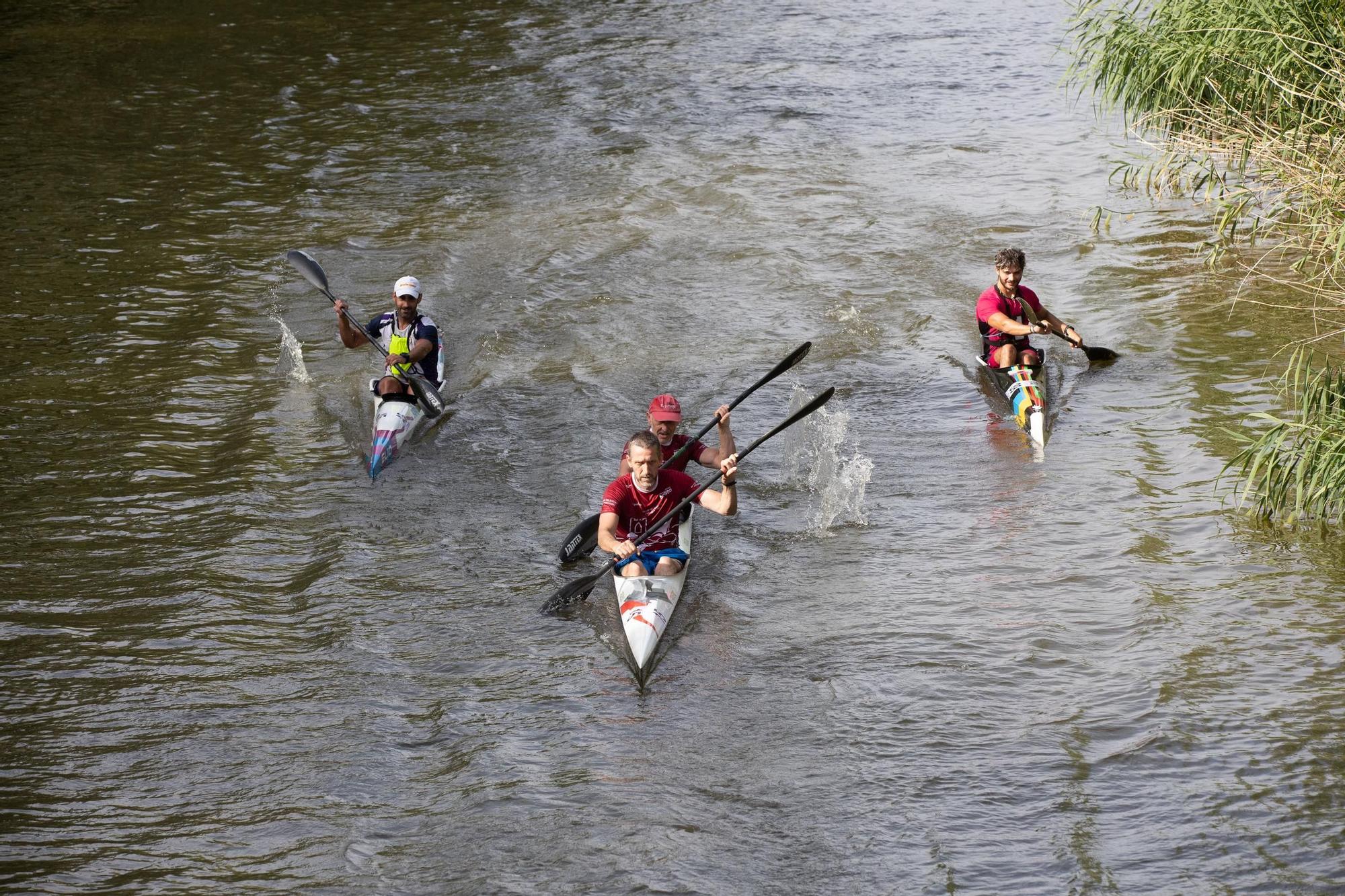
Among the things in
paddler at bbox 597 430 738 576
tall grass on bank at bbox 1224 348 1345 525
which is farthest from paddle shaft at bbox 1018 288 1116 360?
paddler at bbox 597 430 738 576

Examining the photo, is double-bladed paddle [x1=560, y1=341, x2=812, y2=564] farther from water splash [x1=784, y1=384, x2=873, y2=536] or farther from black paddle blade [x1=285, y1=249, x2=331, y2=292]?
black paddle blade [x1=285, y1=249, x2=331, y2=292]

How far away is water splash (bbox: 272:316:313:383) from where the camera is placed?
41.5ft

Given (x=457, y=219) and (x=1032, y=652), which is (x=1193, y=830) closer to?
(x=1032, y=652)

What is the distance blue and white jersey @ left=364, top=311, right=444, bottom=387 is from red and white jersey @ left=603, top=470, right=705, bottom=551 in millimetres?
3390

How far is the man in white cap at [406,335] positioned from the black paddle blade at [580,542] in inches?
115

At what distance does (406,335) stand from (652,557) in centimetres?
415

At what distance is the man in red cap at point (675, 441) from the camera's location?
912 cm

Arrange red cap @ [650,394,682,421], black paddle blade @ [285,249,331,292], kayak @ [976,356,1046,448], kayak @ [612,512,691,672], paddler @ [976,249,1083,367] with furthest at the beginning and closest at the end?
black paddle blade @ [285,249,331,292], paddler @ [976,249,1083,367], kayak @ [976,356,1046,448], red cap @ [650,394,682,421], kayak @ [612,512,691,672]

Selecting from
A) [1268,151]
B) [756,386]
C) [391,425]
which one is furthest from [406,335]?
[1268,151]

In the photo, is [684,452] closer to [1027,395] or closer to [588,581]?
[588,581]

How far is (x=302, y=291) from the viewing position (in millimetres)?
14828

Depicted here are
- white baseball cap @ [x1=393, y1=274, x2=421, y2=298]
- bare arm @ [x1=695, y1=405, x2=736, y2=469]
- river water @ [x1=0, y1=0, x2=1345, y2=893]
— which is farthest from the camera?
white baseball cap @ [x1=393, y1=274, x2=421, y2=298]

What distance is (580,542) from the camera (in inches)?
367

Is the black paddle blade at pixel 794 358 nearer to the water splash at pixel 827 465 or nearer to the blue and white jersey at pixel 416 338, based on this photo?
the water splash at pixel 827 465
